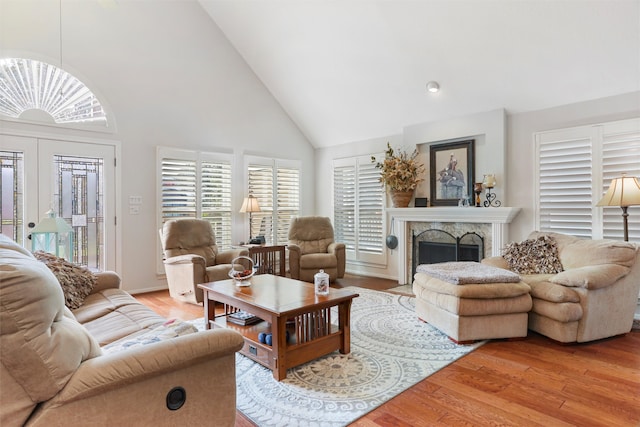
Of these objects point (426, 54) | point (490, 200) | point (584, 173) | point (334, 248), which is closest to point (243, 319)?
point (334, 248)

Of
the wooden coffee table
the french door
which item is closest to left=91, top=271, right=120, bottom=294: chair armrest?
the wooden coffee table

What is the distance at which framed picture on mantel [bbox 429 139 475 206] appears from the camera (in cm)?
485

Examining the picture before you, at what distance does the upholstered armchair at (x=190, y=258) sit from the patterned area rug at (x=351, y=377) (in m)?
0.77

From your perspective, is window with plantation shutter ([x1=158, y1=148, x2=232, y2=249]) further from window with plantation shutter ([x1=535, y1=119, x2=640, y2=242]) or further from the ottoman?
window with plantation shutter ([x1=535, y1=119, x2=640, y2=242])

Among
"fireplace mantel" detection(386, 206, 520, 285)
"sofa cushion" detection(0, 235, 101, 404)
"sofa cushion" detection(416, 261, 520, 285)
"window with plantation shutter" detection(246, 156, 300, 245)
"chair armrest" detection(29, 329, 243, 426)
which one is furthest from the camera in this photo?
"window with plantation shutter" detection(246, 156, 300, 245)

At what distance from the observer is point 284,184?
6.50 metres

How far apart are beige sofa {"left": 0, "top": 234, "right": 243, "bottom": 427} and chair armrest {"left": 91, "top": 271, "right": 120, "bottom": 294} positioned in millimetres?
1721

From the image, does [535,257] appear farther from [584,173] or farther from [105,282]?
[105,282]

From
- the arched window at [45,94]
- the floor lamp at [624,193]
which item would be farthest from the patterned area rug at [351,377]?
the arched window at [45,94]

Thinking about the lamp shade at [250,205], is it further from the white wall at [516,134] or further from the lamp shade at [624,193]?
the lamp shade at [624,193]

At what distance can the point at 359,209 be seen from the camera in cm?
621

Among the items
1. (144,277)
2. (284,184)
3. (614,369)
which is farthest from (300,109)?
(614,369)

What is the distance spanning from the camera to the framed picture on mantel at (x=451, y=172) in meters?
4.85

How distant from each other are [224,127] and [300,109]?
1.41 metres
